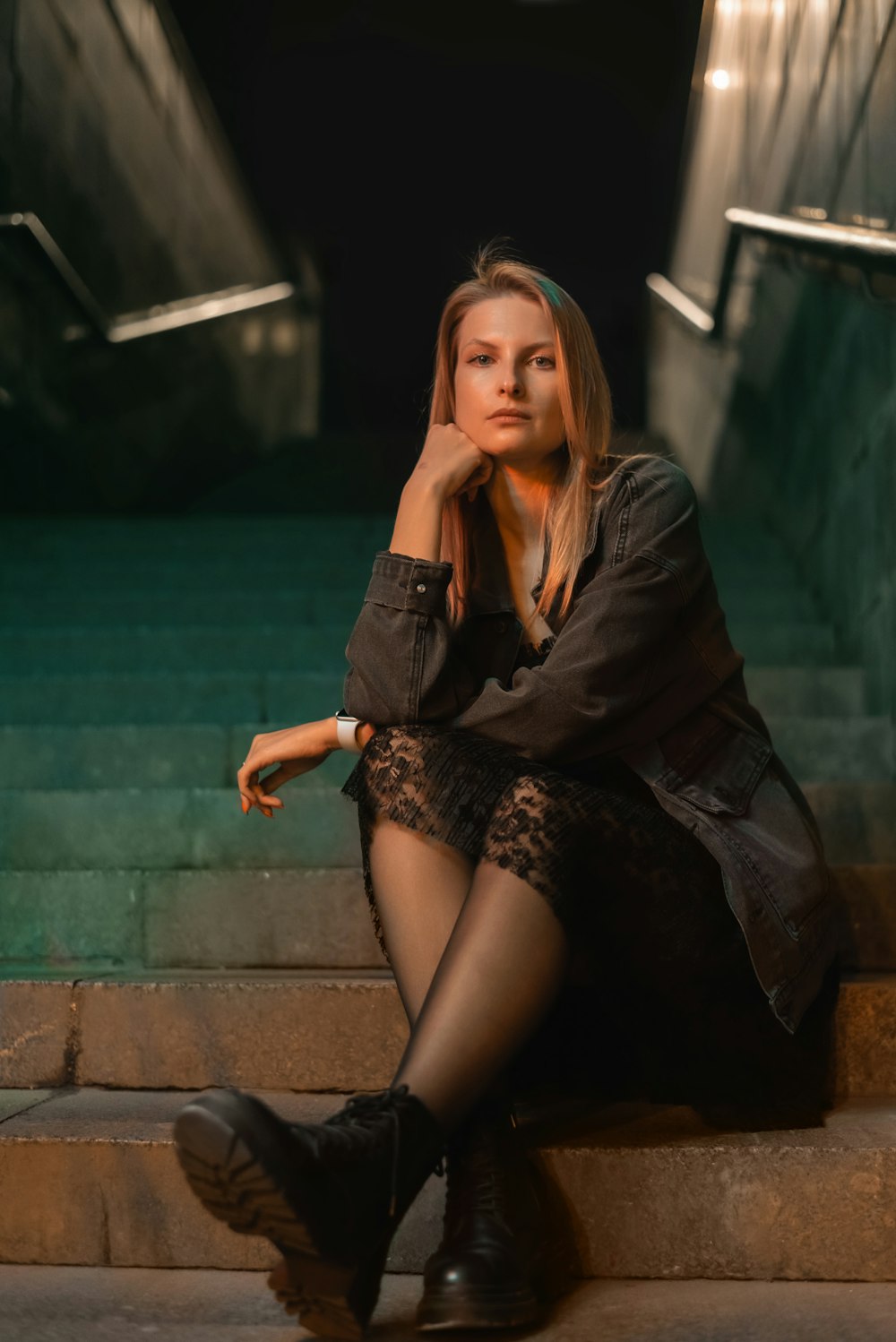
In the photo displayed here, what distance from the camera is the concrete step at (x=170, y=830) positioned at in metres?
2.47

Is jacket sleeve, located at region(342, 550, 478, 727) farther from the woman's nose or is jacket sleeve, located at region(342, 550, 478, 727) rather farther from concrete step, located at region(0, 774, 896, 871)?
concrete step, located at region(0, 774, 896, 871)

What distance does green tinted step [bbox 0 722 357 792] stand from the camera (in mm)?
2869

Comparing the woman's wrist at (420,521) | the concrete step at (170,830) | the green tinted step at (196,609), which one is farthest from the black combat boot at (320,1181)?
Answer: the green tinted step at (196,609)

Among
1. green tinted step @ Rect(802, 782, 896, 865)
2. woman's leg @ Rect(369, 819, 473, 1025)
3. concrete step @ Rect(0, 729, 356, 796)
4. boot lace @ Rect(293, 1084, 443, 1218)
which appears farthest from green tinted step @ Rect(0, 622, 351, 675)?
boot lace @ Rect(293, 1084, 443, 1218)

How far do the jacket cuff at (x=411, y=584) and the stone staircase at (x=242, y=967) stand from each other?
1.87 feet

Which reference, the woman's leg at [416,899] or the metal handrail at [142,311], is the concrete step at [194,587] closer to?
the metal handrail at [142,311]

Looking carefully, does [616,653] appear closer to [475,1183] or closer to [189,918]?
[475,1183]

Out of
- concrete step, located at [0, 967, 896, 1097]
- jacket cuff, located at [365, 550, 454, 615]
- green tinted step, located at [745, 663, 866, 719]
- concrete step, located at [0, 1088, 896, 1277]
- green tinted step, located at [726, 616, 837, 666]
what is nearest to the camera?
concrete step, located at [0, 1088, 896, 1277]

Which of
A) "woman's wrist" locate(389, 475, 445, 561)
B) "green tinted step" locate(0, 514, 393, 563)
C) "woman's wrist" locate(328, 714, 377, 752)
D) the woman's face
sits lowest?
"green tinted step" locate(0, 514, 393, 563)

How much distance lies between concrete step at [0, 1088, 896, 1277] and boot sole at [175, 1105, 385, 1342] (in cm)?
26

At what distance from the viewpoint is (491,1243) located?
1.32 m

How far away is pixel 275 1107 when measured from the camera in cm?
174

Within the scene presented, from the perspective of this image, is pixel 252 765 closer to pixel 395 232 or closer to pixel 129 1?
pixel 129 1

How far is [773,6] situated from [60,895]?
15.3 ft
